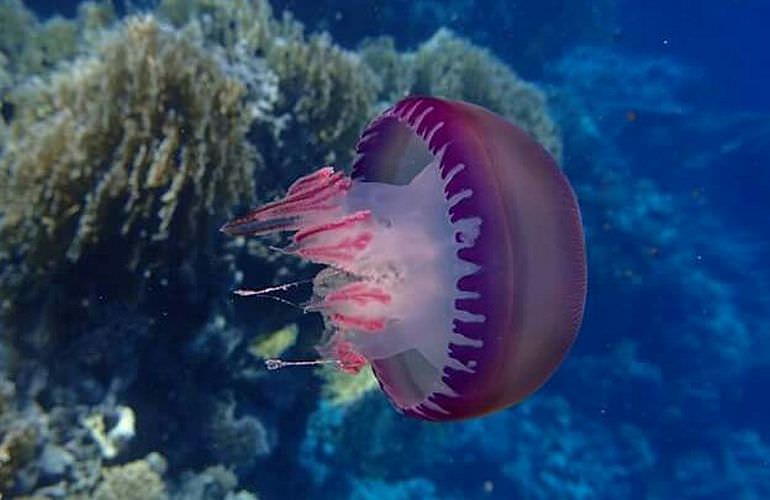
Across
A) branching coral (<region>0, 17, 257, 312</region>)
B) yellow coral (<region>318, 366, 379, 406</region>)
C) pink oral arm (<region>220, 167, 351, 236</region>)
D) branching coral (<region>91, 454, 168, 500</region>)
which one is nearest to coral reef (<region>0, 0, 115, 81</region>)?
branching coral (<region>0, 17, 257, 312</region>)

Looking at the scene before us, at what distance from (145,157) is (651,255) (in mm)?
10407

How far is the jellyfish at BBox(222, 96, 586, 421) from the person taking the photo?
2.09 m

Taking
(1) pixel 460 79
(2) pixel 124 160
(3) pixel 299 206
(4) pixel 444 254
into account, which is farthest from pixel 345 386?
(4) pixel 444 254

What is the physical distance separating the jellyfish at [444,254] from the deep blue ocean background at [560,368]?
1.80m

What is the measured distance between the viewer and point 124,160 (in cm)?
378

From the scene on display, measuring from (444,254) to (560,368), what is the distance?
9704mm

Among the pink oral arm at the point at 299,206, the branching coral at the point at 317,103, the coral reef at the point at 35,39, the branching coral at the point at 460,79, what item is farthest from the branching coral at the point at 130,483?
the branching coral at the point at 460,79

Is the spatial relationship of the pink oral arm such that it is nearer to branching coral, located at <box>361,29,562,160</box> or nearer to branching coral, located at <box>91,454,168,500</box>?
branching coral, located at <box>91,454,168,500</box>

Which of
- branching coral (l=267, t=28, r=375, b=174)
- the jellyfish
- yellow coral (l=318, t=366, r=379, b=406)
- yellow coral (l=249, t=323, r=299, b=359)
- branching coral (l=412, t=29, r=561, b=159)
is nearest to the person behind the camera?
Result: the jellyfish

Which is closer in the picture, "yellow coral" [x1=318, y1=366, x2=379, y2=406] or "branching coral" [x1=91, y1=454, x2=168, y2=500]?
"branching coral" [x1=91, y1=454, x2=168, y2=500]

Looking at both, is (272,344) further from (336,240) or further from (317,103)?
(336,240)

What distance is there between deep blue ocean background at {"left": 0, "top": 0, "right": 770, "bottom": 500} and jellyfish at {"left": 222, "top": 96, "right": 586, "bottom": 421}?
180 centimetres

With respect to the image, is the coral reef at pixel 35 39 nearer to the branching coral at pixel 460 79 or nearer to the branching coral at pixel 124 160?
the branching coral at pixel 124 160

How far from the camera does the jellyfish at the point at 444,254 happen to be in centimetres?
209
